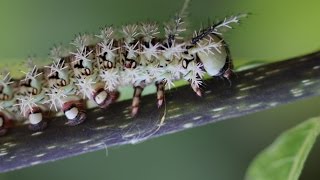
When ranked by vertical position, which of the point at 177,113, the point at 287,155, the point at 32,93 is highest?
the point at 32,93

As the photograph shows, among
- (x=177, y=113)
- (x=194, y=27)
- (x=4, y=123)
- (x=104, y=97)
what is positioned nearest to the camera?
(x=177, y=113)

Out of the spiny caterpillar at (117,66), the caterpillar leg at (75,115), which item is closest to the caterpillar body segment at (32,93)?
the spiny caterpillar at (117,66)

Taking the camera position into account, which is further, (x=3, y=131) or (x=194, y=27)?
(x=194, y=27)

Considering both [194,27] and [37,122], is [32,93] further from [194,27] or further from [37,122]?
[194,27]

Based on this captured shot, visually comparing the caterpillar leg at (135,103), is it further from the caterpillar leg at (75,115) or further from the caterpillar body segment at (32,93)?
the caterpillar body segment at (32,93)

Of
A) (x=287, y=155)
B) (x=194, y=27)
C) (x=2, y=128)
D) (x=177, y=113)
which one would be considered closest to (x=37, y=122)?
(x=2, y=128)

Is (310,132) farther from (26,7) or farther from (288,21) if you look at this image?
(26,7)

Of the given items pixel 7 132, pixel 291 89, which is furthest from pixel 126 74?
pixel 291 89
